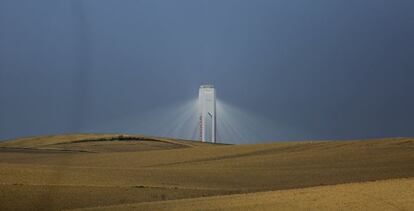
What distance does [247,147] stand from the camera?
1021 inches

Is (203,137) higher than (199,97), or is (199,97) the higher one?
(199,97)

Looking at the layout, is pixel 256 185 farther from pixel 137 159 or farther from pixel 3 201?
pixel 137 159

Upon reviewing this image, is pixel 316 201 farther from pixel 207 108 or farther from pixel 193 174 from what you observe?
pixel 207 108

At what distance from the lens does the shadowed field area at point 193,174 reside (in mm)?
11122

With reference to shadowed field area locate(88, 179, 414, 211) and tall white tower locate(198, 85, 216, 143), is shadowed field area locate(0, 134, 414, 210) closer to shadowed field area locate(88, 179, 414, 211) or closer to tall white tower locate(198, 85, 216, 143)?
shadowed field area locate(88, 179, 414, 211)

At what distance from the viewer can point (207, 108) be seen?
128 ft

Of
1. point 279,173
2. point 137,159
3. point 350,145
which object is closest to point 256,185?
point 279,173

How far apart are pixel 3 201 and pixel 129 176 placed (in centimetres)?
429

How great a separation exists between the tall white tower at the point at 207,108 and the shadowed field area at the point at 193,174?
45.0 ft

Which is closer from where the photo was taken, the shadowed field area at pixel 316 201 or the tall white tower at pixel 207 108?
the shadowed field area at pixel 316 201

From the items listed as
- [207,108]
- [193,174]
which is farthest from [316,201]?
[207,108]

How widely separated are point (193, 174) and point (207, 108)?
78.2 ft

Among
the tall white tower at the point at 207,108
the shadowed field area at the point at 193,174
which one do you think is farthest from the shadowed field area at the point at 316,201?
the tall white tower at the point at 207,108

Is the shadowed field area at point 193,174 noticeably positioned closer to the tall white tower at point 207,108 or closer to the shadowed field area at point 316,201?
the shadowed field area at point 316,201
